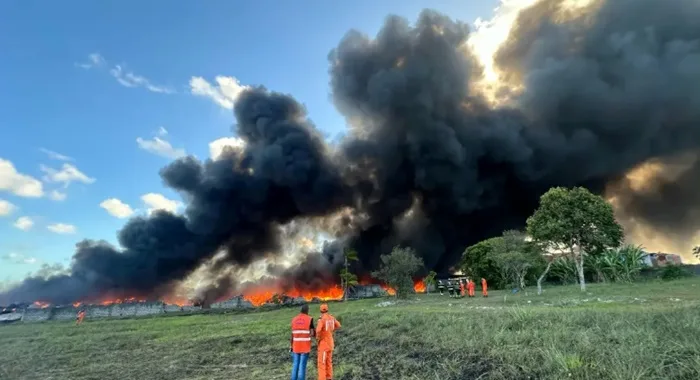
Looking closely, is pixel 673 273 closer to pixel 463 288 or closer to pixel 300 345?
pixel 463 288

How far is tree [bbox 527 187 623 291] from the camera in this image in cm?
4169

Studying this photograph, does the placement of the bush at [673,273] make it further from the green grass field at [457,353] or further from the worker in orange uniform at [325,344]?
the worker in orange uniform at [325,344]

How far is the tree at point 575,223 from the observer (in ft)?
137

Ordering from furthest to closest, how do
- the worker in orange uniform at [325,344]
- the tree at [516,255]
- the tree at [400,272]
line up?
1. the tree at [400,272]
2. the tree at [516,255]
3. the worker in orange uniform at [325,344]

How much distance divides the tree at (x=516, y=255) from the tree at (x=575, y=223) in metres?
3.12

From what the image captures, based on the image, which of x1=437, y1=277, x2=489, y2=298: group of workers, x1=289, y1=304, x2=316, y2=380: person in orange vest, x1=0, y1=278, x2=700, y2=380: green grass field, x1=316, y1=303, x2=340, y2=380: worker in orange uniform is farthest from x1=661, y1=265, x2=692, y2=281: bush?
x1=289, y1=304, x2=316, y2=380: person in orange vest

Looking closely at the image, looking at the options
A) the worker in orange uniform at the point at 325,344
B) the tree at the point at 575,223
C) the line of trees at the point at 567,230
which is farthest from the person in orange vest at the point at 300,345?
the tree at the point at 575,223

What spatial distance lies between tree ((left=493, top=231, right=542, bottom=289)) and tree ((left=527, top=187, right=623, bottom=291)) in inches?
123

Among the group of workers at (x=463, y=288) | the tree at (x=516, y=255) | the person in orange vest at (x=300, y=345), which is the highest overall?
the tree at (x=516, y=255)

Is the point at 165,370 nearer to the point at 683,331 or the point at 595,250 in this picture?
the point at 683,331

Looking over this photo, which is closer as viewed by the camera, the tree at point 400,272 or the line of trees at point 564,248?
the line of trees at point 564,248

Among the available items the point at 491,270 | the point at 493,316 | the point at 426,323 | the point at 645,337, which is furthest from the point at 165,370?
the point at 491,270

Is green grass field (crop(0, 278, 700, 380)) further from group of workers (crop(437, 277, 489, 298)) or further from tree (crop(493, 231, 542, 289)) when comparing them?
tree (crop(493, 231, 542, 289))

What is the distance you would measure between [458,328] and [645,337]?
6985 mm
